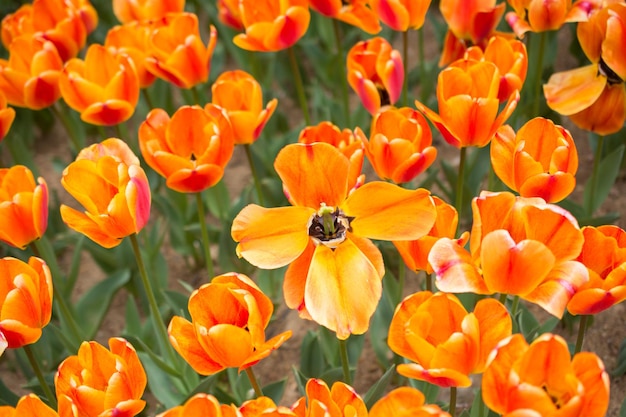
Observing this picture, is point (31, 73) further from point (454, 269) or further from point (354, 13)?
point (454, 269)

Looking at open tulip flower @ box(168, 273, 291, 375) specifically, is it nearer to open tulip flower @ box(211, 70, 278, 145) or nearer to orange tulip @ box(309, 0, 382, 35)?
open tulip flower @ box(211, 70, 278, 145)

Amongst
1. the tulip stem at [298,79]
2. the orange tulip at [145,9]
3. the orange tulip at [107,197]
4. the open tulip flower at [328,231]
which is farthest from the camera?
the orange tulip at [145,9]

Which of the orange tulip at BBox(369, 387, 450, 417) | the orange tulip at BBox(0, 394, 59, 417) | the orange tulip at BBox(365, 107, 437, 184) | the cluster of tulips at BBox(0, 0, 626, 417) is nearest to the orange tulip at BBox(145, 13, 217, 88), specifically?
the cluster of tulips at BBox(0, 0, 626, 417)

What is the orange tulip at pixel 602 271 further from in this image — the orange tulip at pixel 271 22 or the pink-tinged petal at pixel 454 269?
the orange tulip at pixel 271 22

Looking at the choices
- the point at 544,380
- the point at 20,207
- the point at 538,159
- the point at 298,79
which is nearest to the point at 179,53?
the point at 298,79

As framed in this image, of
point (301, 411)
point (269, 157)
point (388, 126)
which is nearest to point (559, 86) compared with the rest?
point (388, 126)

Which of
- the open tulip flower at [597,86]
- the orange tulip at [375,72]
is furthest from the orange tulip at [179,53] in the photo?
the open tulip flower at [597,86]
